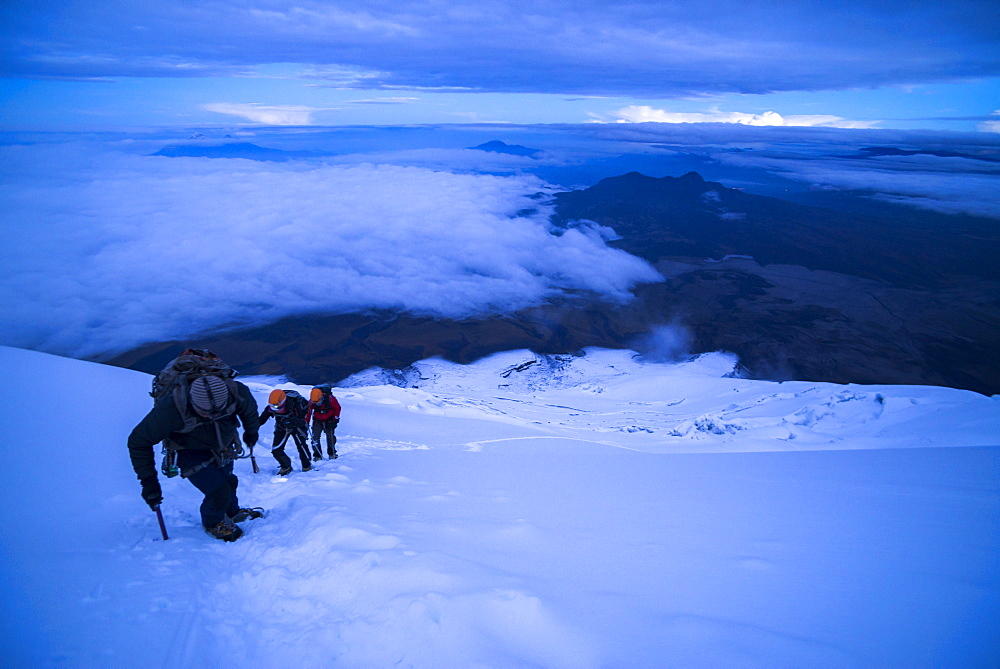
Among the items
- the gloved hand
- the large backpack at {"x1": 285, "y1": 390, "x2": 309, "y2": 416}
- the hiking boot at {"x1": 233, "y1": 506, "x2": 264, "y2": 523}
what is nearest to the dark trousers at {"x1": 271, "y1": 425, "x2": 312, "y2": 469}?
the large backpack at {"x1": 285, "y1": 390, "x2": 309, "y2": 416}

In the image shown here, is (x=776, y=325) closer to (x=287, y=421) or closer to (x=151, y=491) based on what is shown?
(x=287, y=421)

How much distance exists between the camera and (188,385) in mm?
3822

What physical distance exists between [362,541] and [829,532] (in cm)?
423

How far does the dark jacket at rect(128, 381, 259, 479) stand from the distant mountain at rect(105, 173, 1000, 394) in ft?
304

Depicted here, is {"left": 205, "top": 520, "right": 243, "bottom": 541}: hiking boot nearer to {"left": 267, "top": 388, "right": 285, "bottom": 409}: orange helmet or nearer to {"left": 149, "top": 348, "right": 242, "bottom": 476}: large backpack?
{"left": 149, "top": 348, "right": 242, "bottom": 476}: large backpack

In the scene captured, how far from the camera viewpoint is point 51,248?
157750 mm

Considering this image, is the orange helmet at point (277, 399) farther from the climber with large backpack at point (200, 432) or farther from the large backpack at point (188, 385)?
the large backpack at point (188, 385)

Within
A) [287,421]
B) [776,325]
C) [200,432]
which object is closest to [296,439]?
[287,421]

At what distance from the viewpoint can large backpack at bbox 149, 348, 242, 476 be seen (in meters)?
3.81

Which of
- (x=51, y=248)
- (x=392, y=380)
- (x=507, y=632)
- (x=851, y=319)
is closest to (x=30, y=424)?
(x=507, y=632)

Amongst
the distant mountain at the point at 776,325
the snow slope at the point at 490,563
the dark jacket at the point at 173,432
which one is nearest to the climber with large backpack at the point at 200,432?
the dark jacket at the point at 173,432

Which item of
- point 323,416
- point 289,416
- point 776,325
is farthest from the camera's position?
point 776,325

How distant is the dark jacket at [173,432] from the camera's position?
371 centimetres

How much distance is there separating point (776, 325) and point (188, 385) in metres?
137
